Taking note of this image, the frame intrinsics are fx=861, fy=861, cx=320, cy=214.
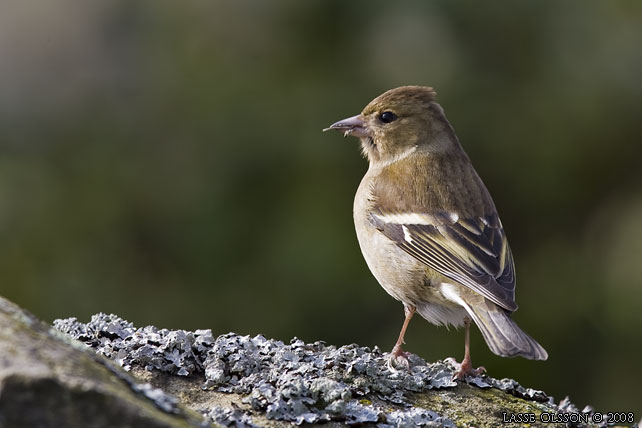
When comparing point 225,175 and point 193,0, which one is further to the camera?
point 193,0

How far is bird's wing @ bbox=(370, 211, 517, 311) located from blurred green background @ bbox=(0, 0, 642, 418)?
6.26ft

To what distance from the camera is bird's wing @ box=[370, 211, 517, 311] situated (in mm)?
4066

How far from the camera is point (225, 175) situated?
22.8 ft

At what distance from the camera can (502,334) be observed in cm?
376

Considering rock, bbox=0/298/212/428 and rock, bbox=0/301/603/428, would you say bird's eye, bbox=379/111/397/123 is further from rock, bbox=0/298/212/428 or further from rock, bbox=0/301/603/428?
rock, bbox=0/298/212/428

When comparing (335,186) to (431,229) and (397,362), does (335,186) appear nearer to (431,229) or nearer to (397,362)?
(431,229)

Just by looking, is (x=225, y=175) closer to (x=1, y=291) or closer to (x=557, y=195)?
(x=1, y=291)

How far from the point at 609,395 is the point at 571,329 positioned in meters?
0.56

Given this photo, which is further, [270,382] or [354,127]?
[354,127]

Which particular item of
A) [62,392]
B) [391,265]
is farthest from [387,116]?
[62,392]

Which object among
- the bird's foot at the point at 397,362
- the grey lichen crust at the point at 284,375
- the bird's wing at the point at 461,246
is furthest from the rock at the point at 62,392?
the bird's wing at the point at 461,246

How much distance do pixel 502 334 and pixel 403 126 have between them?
206cm

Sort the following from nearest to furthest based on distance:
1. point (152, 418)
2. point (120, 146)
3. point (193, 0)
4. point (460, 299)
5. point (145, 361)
Result: 1. point (152, 418)
2. point (145, 361)
3. point (460, 299)
4. point (120, 146)
5. point (193, 0)

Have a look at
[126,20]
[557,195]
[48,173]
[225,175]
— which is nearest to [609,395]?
[557,195]
